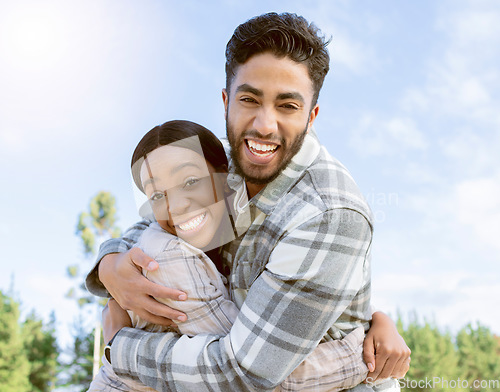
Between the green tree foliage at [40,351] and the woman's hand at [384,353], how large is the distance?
24423 millimetres

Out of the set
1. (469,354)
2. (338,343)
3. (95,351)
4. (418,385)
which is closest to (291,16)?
(338,343)

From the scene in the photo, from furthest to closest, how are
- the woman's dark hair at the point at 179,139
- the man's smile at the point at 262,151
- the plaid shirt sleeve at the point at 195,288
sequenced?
the woman's dark hair at the point at 179,139 → the man's smile at the point at 262,151 → the plaid shirt sleeve at the point at 195,288

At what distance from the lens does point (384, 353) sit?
2490mm

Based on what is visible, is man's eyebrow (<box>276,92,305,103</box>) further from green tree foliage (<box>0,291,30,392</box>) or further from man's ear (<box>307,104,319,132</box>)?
green tree foliage (<box>0,291,30,392</box>)

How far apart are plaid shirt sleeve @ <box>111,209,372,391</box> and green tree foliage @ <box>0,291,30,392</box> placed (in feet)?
77.1

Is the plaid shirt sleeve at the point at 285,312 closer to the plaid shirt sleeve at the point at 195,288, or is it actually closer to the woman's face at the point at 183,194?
the plaid shirt sleeve at the point at 195,288

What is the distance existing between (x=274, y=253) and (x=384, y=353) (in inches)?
32.3

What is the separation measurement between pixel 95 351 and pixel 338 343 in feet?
73.8

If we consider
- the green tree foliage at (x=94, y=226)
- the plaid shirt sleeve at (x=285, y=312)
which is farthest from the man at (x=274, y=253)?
the green tree foliage at (x=94, y=226)

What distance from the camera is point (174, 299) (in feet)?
7.76

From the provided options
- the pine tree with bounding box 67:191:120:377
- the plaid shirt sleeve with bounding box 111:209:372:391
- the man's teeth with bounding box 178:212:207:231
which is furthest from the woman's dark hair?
the pine tree with bounding box 67:191:120:377

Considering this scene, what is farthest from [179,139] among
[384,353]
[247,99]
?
[384,353]

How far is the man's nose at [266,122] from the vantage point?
2527 mm

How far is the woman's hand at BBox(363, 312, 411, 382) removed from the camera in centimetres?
248
